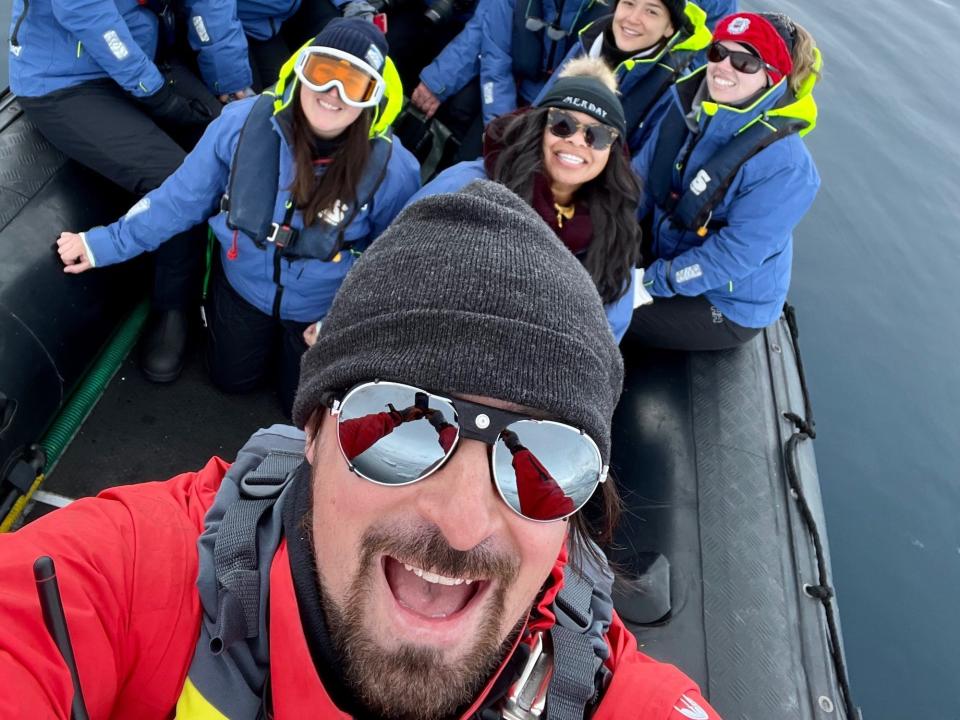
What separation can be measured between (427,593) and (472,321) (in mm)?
440

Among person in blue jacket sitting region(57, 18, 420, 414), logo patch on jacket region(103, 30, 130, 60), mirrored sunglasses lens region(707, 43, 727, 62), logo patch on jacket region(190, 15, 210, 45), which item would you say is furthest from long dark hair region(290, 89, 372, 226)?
mirrored sunglasses lens region(707, 43, 727, 62)

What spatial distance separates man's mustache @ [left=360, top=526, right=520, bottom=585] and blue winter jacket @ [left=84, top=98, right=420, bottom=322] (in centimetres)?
155

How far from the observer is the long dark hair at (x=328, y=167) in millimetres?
2209

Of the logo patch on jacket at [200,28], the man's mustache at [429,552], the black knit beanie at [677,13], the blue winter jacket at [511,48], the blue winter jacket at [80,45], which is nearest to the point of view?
the man's mustache at [429,552]

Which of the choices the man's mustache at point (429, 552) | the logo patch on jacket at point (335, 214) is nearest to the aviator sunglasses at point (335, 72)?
the logo patch on jacket at point (335, 214)

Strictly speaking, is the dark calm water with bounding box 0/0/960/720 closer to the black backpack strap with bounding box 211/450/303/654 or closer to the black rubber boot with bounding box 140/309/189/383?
the black rubber boot with bounding box 140/309/189/383

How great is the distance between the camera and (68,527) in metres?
1.02

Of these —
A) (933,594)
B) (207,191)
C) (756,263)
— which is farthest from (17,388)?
(933,594)

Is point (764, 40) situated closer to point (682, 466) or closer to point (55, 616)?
point (682, 466)

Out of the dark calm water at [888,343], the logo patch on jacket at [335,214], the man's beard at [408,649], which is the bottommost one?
the dark calm water at [888,343]

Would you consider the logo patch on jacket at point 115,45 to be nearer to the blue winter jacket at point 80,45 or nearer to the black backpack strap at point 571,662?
the blue winter jacket at point 80,45

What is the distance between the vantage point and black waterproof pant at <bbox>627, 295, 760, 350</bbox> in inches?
112

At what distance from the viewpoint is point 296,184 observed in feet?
7.37

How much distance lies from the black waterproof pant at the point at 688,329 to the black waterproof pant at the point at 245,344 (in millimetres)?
1405
